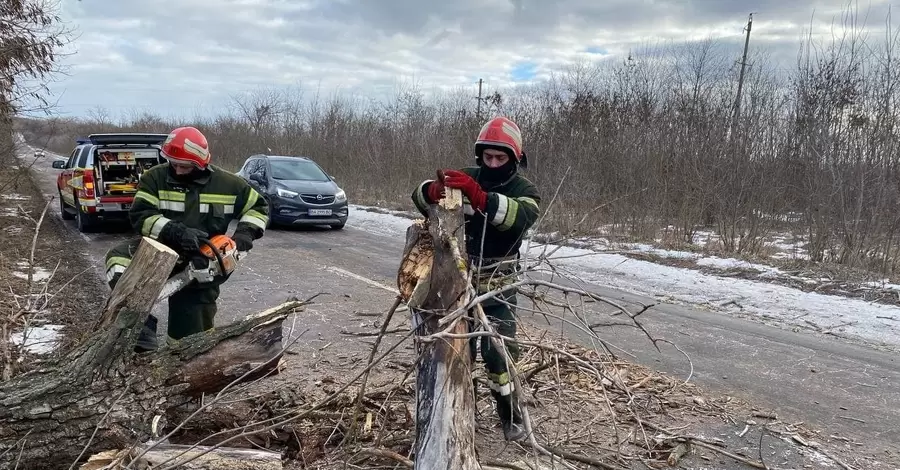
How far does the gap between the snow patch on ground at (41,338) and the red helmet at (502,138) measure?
11.1 ft

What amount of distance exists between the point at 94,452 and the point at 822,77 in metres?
11.6

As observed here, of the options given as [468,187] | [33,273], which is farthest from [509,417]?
[33,273]

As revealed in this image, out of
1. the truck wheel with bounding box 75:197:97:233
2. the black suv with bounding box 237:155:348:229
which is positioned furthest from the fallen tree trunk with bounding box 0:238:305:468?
the black suv with bounding box 237:155:348:229

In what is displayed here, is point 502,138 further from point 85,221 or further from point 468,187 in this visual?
point 85,221

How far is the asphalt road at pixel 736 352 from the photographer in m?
3.94

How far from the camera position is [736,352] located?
203 inches

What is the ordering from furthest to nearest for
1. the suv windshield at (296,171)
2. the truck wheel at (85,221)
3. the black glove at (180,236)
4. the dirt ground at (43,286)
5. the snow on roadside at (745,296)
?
1. the suv windshield at (296,171)
2. the truck wheel at (85,221)
3. the snow on roadside at (745,296)
4. the dirt ground at (43,286)
5. the black glove at (180,236)

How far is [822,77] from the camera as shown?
996cm

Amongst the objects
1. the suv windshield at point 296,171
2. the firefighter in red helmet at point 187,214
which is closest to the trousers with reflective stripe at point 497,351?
the firefighter in red helmet at point 187,214

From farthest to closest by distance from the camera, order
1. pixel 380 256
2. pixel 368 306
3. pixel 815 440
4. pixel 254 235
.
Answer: pixel 380 256 → pixel 368 306 → pixel 254 235 → pixel 815 440

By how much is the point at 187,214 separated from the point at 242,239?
1.24 feet

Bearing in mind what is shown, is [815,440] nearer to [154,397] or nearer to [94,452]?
[154,397]

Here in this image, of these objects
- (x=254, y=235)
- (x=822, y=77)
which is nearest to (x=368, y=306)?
(x=254, y=235)

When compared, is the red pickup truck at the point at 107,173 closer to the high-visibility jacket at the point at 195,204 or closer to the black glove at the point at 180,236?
the high-visibility jacket at the point at 195,204
